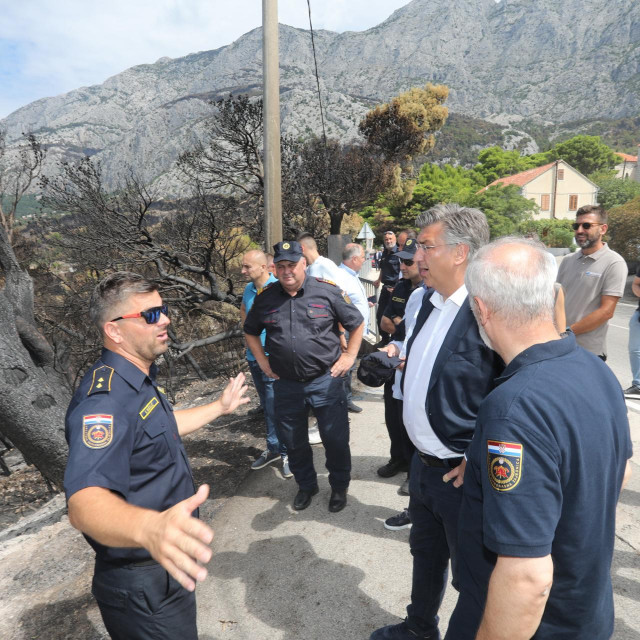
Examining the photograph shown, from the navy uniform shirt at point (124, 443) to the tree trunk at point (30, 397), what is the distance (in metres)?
2.66

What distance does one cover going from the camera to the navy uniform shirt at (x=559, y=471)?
102 centimetres

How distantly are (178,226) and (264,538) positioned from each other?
970cm

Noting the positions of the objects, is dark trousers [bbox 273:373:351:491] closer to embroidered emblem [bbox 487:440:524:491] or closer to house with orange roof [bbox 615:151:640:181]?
embroidered emblem [bbox 487:440:524:491]

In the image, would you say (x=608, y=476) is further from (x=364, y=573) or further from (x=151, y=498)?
(x=364, y=573)

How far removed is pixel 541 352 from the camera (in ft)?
3.67

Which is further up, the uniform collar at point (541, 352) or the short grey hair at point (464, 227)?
the short grey hair at point (464, 227)

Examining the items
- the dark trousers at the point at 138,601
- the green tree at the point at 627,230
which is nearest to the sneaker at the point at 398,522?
the dark trousers at the point at 138,601

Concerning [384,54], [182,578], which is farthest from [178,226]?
[384,54]

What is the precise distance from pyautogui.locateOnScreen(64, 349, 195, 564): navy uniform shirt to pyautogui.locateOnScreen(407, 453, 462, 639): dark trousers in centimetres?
105

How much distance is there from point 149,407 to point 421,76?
190 metres

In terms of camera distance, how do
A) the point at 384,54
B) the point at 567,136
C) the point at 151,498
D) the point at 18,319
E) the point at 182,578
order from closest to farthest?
1. the point at 182,578
2. the point at 151,498
3. the point at 18,319
4. the point at 567,136
5. the point at 384,54

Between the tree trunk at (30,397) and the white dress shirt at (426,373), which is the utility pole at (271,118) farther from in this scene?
the white dress shirt at (426,373)

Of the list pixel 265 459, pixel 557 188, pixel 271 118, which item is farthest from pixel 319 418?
pixel 557 188

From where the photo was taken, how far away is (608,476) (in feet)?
3.59
